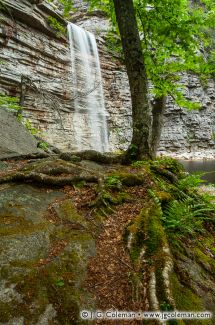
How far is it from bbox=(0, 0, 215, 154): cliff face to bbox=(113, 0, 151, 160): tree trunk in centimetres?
806

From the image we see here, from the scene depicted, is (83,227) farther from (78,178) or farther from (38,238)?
(78,178)

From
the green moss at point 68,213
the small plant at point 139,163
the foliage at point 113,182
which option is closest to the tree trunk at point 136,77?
the small plant at point 139,163

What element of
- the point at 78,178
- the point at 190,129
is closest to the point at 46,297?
the point at 78,178

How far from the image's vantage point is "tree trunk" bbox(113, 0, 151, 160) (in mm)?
6551

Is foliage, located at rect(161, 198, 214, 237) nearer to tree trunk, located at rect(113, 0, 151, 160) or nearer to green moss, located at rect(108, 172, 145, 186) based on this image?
green moss, located at rect(108, 172, 145, 186)

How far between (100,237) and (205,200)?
137 inches

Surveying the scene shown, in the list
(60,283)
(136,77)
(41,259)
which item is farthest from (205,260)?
(136,77)

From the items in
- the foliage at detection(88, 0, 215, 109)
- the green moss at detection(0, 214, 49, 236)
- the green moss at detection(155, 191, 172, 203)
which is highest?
the foliage at detection(88, 0, 215, 109)

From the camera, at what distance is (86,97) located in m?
30.7

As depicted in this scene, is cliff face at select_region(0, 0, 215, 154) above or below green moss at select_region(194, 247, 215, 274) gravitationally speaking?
above

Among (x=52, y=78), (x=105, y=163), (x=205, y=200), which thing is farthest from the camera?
(x=52, y=78)

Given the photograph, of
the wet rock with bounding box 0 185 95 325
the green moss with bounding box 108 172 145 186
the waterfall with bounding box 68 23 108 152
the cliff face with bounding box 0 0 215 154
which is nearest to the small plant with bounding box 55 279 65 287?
the wet rock with bounding box 0 185 95 325

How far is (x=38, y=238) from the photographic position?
3252 mm

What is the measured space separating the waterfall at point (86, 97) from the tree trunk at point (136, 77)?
22032 millimetres
